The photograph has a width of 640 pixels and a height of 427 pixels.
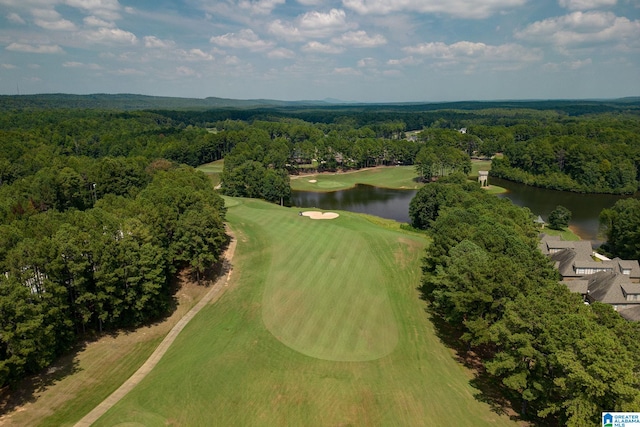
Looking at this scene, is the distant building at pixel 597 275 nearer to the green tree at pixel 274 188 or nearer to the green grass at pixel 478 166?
the green tree at pixel 274 188

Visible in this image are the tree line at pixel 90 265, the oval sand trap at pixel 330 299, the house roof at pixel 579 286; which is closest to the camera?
the tree line at pixel 90 265

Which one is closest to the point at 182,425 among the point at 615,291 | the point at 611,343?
the point at 611,343

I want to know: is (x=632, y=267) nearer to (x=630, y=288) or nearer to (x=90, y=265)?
(x=630, y=288)

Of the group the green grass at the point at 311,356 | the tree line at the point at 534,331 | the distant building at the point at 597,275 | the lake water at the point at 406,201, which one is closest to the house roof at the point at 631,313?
the distant building at the point at 597,275

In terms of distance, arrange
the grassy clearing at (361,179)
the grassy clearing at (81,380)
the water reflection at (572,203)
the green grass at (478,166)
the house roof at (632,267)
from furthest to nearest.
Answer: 1. the green grass at (478,166)
2. the grassy clearing at (361,179)
3. the water reflection at (572,203)
4. the house roof at (632,267)
5. the grassy clearing at (81,380)

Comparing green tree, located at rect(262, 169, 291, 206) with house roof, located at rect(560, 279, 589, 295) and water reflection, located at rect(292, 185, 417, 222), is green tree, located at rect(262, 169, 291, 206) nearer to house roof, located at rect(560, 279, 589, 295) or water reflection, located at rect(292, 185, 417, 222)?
water reflection, located at rect(292, 185, 417, 222)

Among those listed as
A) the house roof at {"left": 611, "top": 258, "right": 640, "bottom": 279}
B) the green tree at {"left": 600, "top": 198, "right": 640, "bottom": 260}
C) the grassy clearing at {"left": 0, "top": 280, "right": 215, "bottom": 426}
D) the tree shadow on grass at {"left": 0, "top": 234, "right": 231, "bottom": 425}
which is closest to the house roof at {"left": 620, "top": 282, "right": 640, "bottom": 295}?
the house roof at {"left": 611, "top": 258, "right": 640, "bottom": 279}
